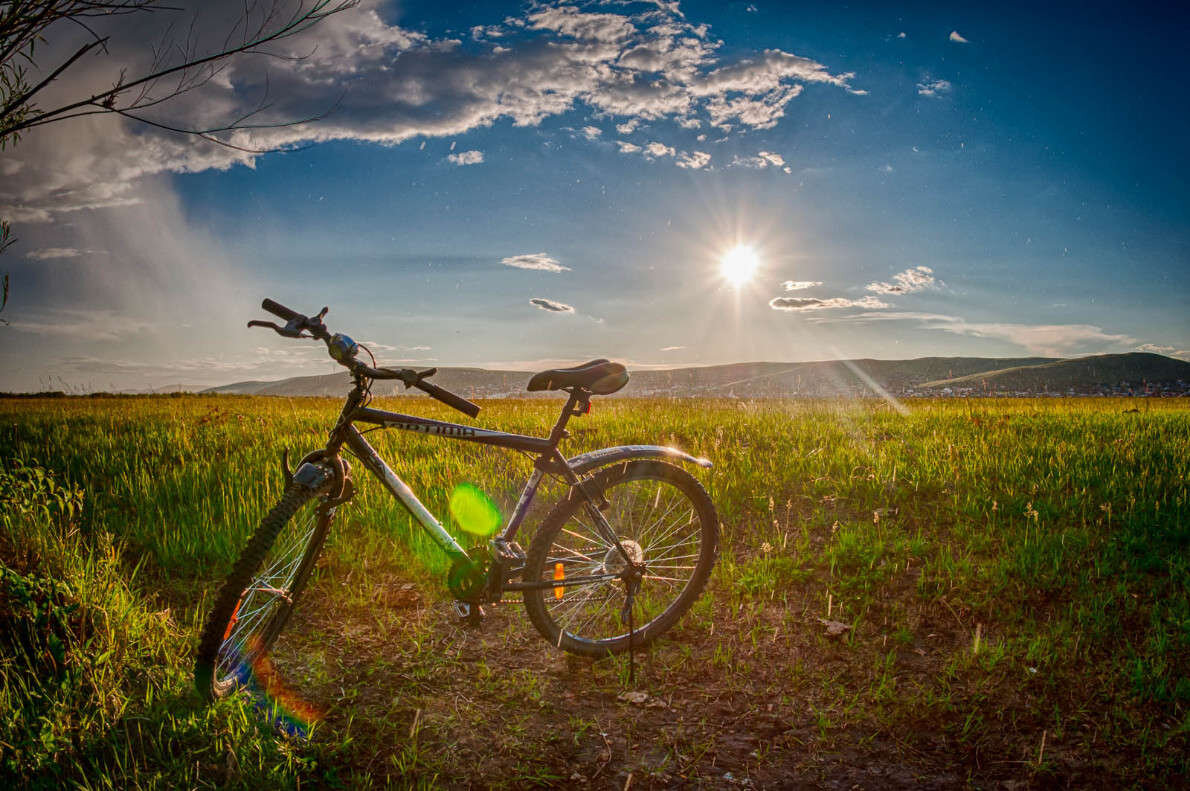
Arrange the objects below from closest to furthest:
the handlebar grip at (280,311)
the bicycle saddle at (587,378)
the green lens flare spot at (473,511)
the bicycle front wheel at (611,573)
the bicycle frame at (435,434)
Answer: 1. the handlebar grip at (280,311)
2. the bicycle frame at (435,434)
3. the bicycle saddle at (587,378)
4. the bicycle front wheel at (611,573)
5. the green lens flare spot at (473,511)

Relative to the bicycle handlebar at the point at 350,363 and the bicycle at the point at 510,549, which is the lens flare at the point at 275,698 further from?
the bicycle handlebar at the point at 350,363

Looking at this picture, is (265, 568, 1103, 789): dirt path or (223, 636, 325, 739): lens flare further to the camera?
(223, 636, 325, 739): lens flare

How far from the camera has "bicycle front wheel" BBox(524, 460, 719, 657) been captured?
4.12 metres

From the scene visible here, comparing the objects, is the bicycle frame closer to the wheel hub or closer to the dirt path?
the wheel hub

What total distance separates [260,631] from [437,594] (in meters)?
1.51

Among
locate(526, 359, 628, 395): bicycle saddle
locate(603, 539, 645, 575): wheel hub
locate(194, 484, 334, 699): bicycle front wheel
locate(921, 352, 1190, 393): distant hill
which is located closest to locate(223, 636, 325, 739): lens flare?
locate(194, 484, 334, 699): bicycle front wheel

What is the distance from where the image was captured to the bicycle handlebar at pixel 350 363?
321 cm

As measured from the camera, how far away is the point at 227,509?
19.6ft

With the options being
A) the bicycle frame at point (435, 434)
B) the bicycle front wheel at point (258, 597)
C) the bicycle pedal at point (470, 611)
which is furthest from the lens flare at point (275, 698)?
the bicycle frame at point (435, 434)

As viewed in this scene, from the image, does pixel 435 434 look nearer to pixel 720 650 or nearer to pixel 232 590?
pixel 232 590

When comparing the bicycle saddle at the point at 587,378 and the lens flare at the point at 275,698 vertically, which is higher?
the bicycle saddle at the point at 587,378

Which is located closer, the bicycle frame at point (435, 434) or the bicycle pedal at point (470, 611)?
the bicycle frame at point (435, 434)

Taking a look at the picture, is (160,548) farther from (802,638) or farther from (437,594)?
(802,638)

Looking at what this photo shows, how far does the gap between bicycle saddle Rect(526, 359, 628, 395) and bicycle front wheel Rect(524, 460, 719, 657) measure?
606mm
